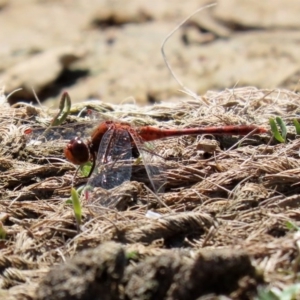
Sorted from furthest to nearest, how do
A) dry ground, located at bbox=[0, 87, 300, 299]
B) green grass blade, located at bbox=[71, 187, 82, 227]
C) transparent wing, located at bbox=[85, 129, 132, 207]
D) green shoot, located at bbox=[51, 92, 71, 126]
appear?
green shoot, located at bbox=[51, 92, 71, 126], transparent wing, located at bbox=[85, 129, 132, 207], green grass blade, located at bbox=[71, 187, 82, 227], dry ground, located at bbox=[0, 87, 300, 299]

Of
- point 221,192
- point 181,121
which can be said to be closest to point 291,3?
point 181,121

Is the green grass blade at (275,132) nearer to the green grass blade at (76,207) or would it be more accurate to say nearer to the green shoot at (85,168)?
the green shoot at (85,168)

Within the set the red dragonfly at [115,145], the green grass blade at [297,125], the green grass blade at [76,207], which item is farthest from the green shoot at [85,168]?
the green grass blade at [297,125]

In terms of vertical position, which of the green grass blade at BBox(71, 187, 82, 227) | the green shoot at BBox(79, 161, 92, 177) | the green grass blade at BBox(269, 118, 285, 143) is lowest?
the green shoot at BBox(79, 161, 92, 177)

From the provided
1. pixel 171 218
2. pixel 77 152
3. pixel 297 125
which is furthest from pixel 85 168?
pixel 297 125

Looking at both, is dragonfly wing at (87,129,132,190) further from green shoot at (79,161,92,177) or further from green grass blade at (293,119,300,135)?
green grass blade at (293,119,300,135)

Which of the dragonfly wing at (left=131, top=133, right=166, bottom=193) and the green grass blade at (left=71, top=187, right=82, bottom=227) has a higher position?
the green grass blade at (left=71, top=187, right=82, bottom=227)

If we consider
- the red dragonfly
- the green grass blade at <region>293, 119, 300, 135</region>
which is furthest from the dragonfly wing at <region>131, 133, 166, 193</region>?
the green grass blade at <region>293, 119, 300, 135</region>

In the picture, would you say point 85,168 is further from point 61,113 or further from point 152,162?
point 61,113
